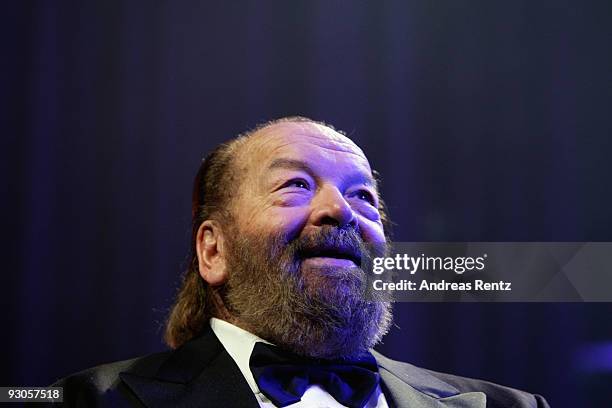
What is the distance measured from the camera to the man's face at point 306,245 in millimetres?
1710

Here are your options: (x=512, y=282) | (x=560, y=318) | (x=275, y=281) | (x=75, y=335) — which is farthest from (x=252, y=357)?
(x=560, y=318)

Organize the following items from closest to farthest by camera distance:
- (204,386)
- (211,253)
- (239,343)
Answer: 1. (204,386)
2. (239,343)
3. (211,253)

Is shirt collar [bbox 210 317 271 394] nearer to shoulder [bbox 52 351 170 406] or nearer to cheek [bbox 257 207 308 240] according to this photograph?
shoulder [bbox 52 351 170 406]

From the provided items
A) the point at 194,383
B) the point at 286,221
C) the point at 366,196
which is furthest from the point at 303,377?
the point at 366,196

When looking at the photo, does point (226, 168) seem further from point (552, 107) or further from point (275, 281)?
point (552, 107)

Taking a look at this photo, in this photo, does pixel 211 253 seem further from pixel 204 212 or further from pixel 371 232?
pixel 371 232

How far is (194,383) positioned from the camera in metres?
1.65

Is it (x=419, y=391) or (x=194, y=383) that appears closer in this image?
(x=194, y=383)

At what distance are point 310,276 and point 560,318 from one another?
2.28ft

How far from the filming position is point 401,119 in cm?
205

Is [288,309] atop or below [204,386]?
atop

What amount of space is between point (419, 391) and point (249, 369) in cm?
39

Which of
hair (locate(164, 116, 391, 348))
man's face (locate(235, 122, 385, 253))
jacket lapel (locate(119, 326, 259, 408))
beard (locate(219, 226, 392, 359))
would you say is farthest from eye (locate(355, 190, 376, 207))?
jacket lapel (locate(119, 326, 259, 408))

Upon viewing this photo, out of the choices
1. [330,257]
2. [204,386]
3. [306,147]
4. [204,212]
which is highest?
[306,147]
